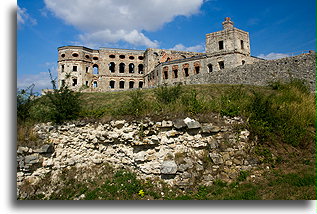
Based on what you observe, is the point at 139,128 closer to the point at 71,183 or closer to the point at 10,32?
the point at 71,183

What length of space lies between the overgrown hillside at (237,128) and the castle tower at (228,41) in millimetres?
18578

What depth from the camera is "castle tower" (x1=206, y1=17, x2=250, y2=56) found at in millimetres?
25984

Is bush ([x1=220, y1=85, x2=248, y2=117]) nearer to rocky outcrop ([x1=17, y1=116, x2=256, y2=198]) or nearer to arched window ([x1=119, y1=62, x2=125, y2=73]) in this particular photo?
rocky outcrop ([x1=17, y1=116, x2=256, y2=198])

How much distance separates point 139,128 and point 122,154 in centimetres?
104

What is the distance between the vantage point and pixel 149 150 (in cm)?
688

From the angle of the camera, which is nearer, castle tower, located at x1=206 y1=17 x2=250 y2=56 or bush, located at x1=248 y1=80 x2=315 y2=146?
bush, located at x1=248 y1=80 x2=315 y2=146

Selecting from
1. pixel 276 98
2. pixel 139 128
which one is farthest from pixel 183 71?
pixel 139 128

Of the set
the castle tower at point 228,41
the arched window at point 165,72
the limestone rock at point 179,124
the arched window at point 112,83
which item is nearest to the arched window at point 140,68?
the arched window at point 112,83

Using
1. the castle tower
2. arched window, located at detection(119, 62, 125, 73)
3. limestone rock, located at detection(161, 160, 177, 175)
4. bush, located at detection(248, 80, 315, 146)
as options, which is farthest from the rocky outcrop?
arched window, located at detection(119, 62, 125, 73)

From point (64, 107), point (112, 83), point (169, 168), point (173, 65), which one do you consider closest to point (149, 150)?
point (169, 168)

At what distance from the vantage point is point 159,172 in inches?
256

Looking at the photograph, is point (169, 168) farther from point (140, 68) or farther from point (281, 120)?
point (140, 68)

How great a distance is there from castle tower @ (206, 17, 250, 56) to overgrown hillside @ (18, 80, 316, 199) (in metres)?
18.6

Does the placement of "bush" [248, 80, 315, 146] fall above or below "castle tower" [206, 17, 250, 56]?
below
